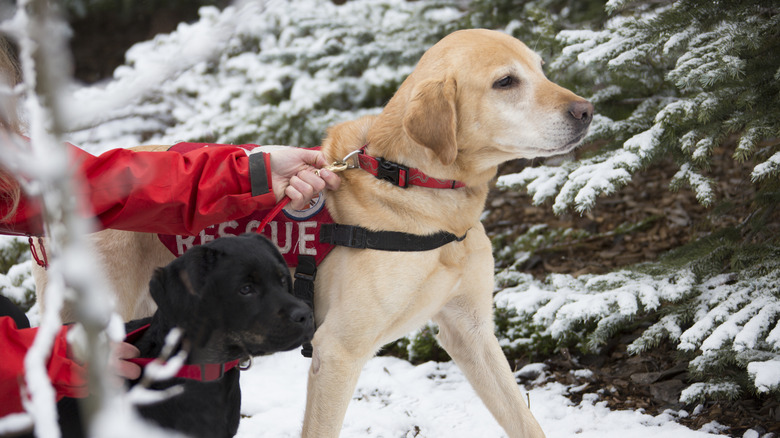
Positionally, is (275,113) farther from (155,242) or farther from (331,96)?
(155,242)

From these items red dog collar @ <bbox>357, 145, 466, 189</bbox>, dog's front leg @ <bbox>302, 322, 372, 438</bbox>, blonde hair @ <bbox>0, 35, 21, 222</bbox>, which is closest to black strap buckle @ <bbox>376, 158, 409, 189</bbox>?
red dog collar @ <bbox>357, 145, 466, 189</bbox>

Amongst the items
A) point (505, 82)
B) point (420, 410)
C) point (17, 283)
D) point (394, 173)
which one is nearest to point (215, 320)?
point (394, 173)

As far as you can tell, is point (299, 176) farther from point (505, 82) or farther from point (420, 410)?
point (420, 410)

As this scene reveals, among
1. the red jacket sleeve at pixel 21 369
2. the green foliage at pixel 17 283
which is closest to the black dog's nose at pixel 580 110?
the red jacket sleeve at pixel 21 369

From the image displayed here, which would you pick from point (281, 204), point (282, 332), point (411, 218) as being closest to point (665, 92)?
point (411, 218)

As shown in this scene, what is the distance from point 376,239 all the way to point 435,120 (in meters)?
0.53

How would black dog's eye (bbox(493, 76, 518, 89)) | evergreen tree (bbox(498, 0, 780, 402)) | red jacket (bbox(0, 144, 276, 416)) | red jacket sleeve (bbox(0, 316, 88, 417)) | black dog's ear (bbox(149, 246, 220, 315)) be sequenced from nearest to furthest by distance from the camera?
1. red jacket sleeve (bbox(0, 316, 88, 417))
2. black dog's ear (bbox(149, 246, 220, 315))
3. red jacket (bbox(0, 144, 276, 416))
4. black dog's eye (bbox(493, 76, 518, 89))
5. evergreen tree (bbox(498, 0, 780, 402))

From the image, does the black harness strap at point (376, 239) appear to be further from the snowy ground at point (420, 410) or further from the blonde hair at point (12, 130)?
the snowy ground at point (420, 410)

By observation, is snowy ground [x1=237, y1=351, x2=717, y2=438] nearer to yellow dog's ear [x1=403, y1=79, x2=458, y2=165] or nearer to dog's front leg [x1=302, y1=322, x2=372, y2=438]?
dog's front leg [x1=302, y1=322, x2=372, y2=438]

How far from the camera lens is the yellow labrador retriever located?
247cm

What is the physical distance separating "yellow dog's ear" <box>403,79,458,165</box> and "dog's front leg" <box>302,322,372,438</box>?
826mm

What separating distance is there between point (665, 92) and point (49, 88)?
13.0 ft

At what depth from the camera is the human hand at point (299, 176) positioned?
2.47 meters

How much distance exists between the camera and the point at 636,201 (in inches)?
217
